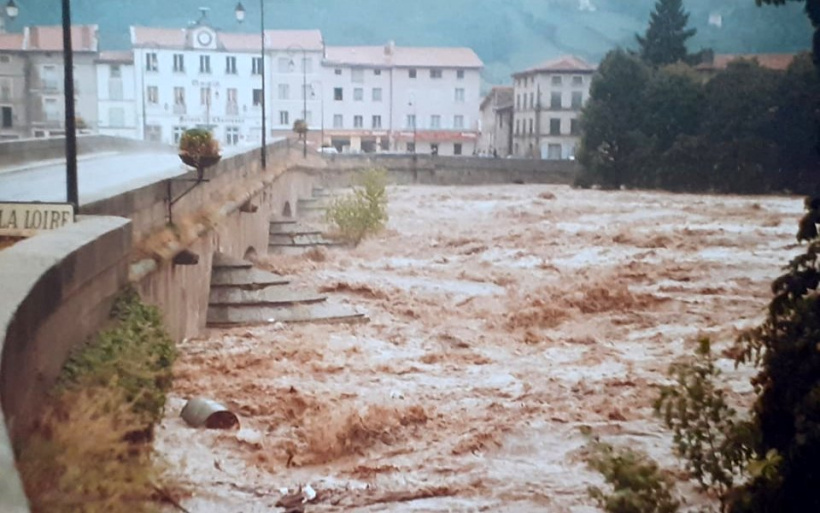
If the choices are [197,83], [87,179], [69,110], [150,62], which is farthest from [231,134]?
[69,110]

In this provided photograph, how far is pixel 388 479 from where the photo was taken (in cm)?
1002

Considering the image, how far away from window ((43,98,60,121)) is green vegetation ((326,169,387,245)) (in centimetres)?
933

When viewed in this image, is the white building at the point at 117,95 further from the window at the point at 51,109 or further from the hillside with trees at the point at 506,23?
the hillside with trees at the point at 506,23

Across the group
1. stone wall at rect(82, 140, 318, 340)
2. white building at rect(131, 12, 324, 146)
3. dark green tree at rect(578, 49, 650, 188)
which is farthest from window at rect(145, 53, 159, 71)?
dark green tree at rect(578, 49, 650, 188)

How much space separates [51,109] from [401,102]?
52.5 m

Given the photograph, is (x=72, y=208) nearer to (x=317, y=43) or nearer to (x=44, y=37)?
(x=44, y=37)

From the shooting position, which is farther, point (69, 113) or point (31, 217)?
point (69, 113)

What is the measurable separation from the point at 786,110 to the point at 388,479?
147 ft

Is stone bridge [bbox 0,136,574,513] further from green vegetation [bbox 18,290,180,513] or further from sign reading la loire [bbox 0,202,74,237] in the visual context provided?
sign reading la loire [bbox 0,202,74,237]

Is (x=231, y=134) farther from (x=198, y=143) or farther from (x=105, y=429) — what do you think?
(x=105, y=429)

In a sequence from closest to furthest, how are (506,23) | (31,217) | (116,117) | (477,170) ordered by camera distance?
1. (31,217)
2. (116,117)
3. (477,170)
4. (506,23)

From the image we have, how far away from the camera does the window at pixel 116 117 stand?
3858 cm

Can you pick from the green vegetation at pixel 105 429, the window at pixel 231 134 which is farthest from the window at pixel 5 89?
the window at pixel 231 134

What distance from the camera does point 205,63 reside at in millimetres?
50594
